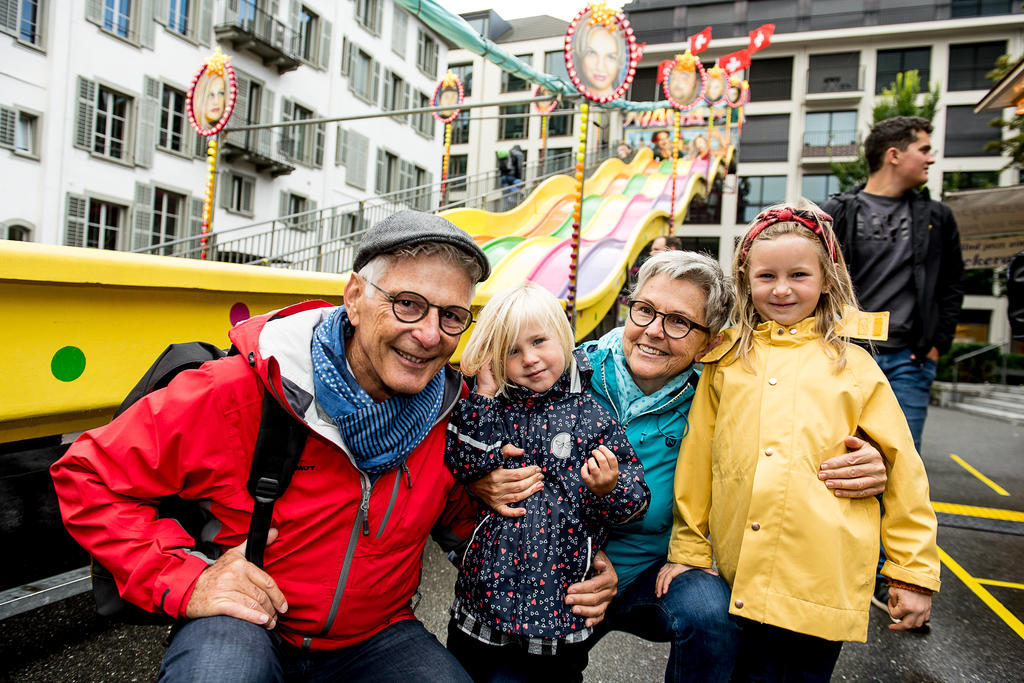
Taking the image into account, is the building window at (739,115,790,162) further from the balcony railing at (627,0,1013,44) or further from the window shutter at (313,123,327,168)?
the window shutter at (313,123,327,168)

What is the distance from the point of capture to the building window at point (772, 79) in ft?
104

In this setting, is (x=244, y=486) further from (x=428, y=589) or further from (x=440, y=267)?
(x=428, y=589)

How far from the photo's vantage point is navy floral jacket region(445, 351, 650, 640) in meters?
1.63

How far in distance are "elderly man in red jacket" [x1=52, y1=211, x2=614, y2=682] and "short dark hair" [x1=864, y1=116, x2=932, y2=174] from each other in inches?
102

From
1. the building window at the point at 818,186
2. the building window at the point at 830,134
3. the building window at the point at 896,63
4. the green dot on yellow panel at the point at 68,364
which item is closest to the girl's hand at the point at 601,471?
the green dot on yellow panel at the point at 68,364

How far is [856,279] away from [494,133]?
34.9 m

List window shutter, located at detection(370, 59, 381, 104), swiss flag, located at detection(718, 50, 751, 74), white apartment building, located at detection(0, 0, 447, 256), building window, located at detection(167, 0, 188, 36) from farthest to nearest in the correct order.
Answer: window shutter, located at detection(370, 59, 381, 104) → building window, located at detection(167, 0, 188, 36) → swiss flag, located at detection(718, 50, 751, 74) → white apartment building, located at detection(0, 0, 447, 256)

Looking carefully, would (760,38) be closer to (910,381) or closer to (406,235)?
(910,381)

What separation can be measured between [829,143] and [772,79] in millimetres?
4678

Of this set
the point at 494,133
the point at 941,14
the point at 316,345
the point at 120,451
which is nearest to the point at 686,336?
the point at 316,345

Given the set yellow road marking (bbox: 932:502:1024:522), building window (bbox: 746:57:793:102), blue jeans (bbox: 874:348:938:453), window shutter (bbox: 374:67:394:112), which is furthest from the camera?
building window (bbox: 746:57:793:102)

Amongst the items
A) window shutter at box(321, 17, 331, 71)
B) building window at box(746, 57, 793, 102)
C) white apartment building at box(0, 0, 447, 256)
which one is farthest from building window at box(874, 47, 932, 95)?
window shutter at box(321, 17, 331, 71)

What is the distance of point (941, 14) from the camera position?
2970 cm

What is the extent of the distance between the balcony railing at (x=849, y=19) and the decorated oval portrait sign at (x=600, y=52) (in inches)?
A: 1215
